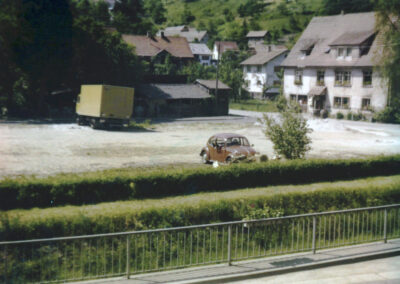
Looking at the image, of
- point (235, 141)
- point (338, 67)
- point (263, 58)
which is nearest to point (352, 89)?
point (338, 67)

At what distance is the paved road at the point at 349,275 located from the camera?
10297mm

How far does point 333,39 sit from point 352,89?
782 centimetres

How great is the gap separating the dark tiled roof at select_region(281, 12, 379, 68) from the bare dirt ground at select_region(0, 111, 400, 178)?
10597 mm

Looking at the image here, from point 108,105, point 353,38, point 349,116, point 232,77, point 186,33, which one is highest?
point 353,38

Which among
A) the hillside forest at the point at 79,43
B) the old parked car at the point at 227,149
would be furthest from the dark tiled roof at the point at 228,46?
the old parked car at the point at 227,149

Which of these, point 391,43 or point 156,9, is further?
point 391,43

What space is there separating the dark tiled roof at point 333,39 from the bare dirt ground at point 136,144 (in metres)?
10.6

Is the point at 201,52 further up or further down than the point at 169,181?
further up

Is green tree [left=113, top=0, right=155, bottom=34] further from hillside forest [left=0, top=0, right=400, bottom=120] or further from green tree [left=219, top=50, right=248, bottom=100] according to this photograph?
green tree [left=219, top=50, right=248, bottom=100]

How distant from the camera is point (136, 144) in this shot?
31750mm

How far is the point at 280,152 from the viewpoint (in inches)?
869

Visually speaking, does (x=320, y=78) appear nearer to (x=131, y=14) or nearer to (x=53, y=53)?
(x=53, y=53)

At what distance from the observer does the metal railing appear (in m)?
9.55

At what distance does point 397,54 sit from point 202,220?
3736 centimetres
